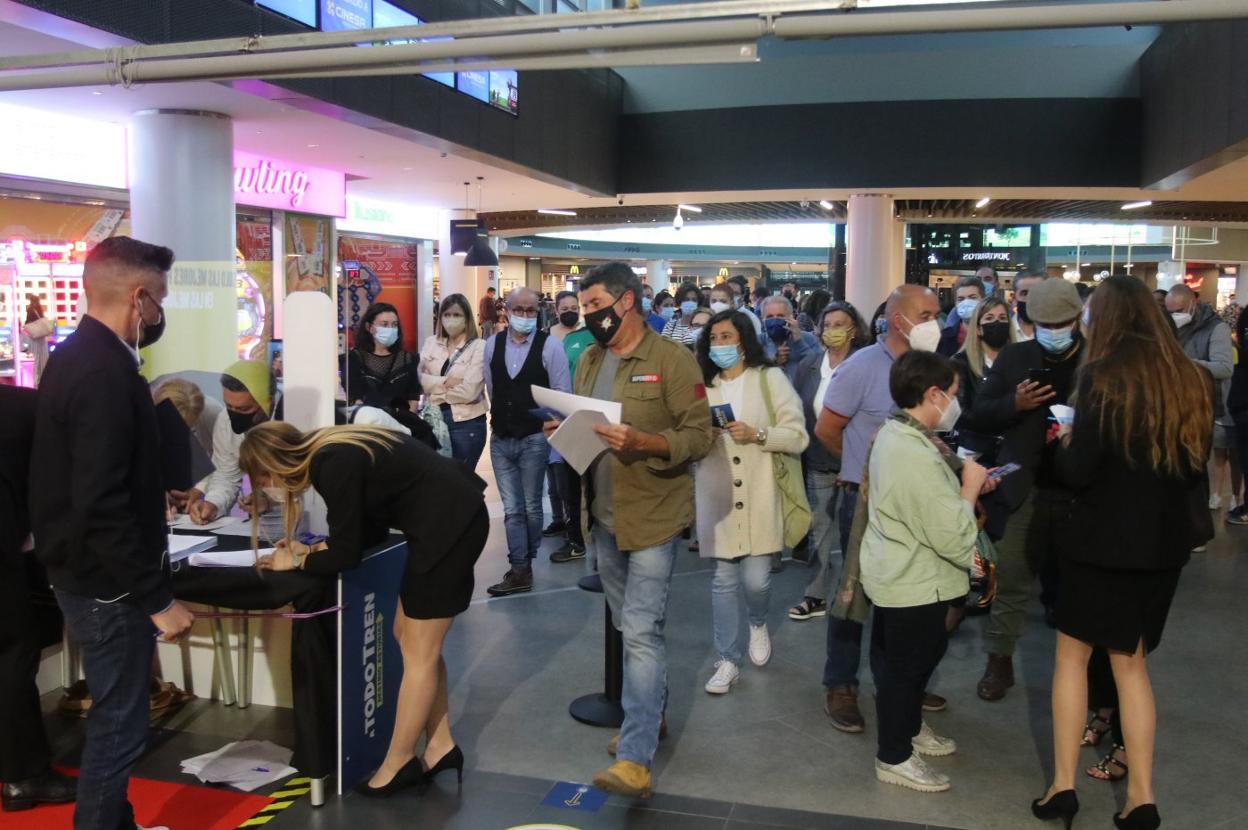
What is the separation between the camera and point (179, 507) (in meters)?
4.23

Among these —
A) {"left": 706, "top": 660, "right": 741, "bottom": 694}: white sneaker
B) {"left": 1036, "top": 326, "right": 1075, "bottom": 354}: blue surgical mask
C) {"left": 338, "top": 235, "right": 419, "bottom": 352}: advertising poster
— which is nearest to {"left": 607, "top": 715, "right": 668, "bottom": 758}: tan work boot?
{"left": 706, "top": 660, "right": 741, "bottom": 694}: white sneaker

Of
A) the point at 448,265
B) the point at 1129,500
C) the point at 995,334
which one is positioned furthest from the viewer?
the point at 448,265

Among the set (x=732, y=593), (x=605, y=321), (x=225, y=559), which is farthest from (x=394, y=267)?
(x=605, y=321)

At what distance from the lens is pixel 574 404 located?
3.32 metres

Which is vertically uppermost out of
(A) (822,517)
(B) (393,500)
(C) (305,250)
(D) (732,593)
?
(C) (305,250)

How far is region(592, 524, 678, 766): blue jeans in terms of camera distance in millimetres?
3352

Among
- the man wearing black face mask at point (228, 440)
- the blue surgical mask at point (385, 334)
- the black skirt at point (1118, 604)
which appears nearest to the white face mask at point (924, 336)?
the black skirt at point (1118, 604)

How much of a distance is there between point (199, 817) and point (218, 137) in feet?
20.1

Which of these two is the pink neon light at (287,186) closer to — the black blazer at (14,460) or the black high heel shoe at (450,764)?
the black blazer at (14,460)

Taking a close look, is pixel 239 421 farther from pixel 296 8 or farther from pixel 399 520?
pixel 296 8

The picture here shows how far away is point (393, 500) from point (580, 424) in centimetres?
64

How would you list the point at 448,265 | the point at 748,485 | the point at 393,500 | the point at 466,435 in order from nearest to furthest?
1. the point at 393,500
2. the point at 748,485
3. the point at 466,435
4. the point at 448,265

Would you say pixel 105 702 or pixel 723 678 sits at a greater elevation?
pixel 105 702

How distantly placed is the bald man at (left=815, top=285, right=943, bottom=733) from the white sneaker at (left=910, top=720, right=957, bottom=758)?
0.24 metres
